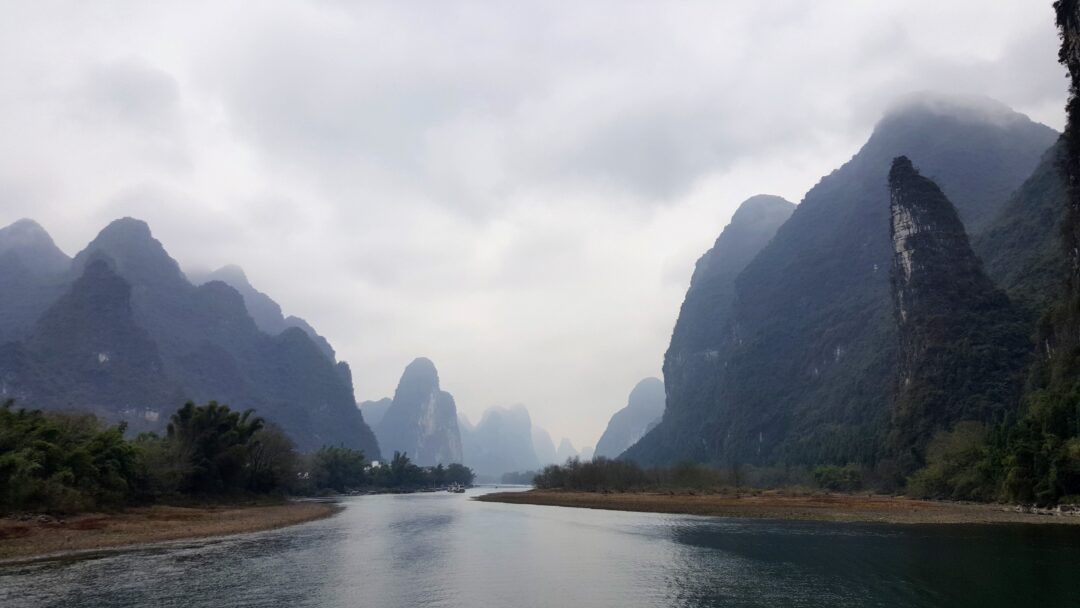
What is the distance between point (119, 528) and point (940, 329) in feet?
412

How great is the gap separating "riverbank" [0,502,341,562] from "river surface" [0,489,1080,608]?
12.1 ft

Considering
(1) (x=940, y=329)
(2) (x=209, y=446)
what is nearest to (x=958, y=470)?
(1) (x=940, y=329)

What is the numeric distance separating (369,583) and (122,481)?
1598 inches

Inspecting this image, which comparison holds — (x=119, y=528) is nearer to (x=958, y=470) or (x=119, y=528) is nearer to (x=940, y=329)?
(x=958, y=470)

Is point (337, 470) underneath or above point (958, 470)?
above

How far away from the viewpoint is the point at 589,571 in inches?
1148

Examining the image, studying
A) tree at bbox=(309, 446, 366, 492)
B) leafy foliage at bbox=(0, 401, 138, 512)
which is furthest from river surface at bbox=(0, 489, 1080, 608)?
tree at bbox=(309, 446, 366, 492)

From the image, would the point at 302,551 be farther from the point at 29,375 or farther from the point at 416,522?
the point at 29,375

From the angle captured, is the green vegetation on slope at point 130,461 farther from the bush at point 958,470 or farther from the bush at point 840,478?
the bush at point 840,478

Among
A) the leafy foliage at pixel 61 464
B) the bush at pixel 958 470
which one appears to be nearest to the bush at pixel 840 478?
the bush at pixel 958 470

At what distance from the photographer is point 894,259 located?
143 meters

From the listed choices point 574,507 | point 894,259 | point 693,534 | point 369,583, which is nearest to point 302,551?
point 369,583

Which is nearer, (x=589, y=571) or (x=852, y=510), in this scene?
(x=589, y=571)

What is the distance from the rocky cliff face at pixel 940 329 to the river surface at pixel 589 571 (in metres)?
72.7
